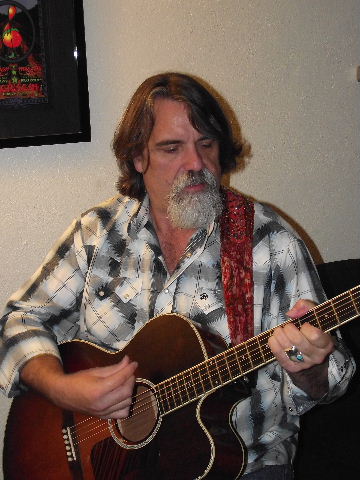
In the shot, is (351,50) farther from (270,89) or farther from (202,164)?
(202,164)

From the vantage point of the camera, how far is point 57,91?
6.05ft

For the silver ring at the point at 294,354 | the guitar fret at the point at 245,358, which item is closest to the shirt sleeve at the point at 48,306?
the guitar fret at the point at 245,358

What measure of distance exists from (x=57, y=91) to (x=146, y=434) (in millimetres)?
1022

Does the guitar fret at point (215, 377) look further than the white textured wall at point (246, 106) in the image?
No

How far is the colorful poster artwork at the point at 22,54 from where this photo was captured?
1757 mm

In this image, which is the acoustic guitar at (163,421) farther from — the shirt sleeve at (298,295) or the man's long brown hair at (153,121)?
the man's long brown hair at (153,121)

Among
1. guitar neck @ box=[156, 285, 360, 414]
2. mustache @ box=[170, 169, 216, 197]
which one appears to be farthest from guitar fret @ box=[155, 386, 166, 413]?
mustache @ box=[170, 169, 216, 197]

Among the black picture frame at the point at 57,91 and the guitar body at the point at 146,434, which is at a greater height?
the black picture frame at the point at 57,91

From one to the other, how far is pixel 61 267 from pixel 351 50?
1344mm

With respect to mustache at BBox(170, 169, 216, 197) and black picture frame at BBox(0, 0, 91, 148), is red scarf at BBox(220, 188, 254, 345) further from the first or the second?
black picture frame at BBox(0, 0, 91, 148)

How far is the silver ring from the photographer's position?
120 cm

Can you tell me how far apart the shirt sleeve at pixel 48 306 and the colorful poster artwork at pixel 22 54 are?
438 mm

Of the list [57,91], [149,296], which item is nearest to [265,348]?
[149,296]

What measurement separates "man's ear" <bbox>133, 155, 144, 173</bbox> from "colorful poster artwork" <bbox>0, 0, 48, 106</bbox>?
36 cm
